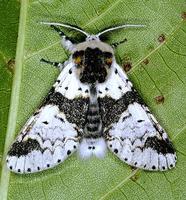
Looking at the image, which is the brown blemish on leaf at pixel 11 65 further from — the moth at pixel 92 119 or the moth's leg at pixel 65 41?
the moth's leg at pixel 65 41

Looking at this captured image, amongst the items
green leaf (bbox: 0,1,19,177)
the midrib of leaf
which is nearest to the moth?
the midrib of leaf

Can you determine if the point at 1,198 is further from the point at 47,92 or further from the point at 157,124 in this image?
the point at 157,124

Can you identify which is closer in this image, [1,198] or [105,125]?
[1,198]

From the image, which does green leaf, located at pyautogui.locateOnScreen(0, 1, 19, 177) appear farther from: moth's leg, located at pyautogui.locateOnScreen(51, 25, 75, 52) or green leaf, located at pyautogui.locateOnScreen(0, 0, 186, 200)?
moth's leg, located at pyautogui.locateOnScreen(51, 25, 75, 52)

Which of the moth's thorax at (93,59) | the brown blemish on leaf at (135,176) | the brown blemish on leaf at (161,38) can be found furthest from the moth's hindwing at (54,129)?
the brown blemish on leaf at (161,38)

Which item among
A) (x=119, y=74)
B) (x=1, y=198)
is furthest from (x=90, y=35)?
(x=1, y=198)
